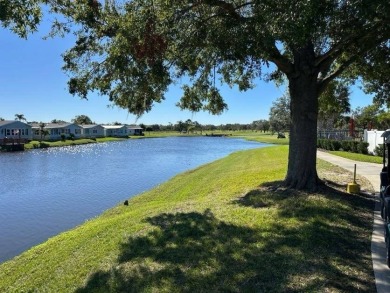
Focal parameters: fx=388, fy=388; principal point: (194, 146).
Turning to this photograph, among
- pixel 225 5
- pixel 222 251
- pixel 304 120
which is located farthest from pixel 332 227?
pixel 225 5

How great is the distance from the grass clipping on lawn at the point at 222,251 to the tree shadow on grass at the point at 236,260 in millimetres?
17

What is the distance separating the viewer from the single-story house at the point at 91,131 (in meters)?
99.2

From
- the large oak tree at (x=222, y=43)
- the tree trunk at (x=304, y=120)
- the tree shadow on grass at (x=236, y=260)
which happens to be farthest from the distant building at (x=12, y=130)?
the tree shadow on grass at (x=236, y=260)

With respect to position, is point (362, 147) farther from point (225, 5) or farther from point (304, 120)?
point (225, 5)

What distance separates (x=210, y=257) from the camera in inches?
283

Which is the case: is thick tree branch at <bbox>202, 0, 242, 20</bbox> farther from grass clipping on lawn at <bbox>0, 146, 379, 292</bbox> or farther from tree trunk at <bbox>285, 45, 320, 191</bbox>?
grass clipping on lawn at <bbox>0, 146, 379, 292</bbox>

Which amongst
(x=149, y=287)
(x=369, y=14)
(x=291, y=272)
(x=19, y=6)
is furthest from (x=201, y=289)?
(x=19, y=6)

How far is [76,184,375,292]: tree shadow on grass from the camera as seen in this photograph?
608cm

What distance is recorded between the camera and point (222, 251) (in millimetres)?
7406

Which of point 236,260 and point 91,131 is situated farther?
point 91,131

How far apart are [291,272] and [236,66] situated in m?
7.64

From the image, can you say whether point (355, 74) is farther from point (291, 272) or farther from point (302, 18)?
point (291, 272)

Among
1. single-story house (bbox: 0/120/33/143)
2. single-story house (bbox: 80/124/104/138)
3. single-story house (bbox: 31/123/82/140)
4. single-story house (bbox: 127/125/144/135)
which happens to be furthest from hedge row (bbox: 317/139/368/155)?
single-story house (bbox: 127/125/144/135)

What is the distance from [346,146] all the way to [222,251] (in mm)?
28455
